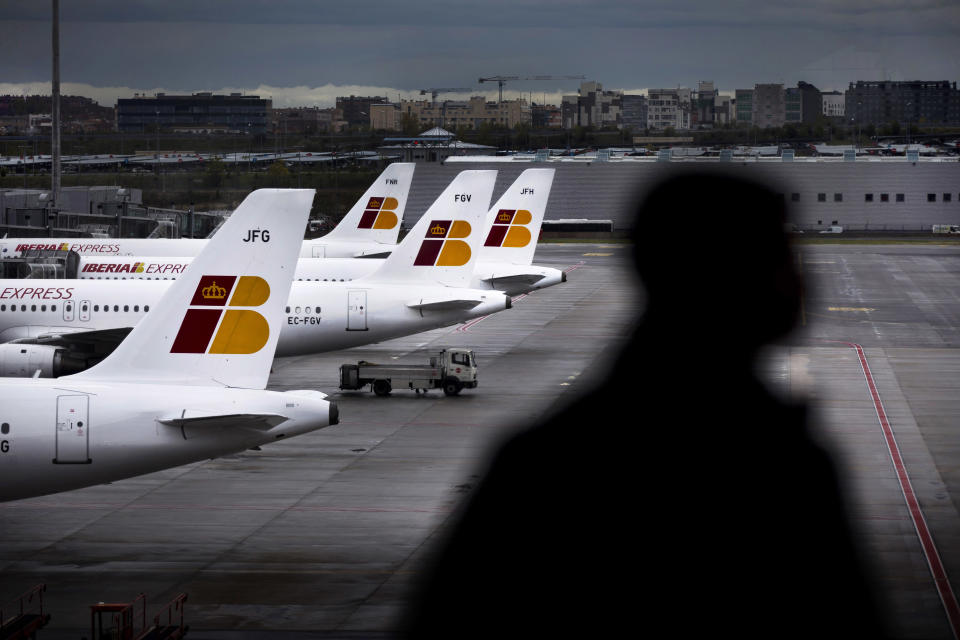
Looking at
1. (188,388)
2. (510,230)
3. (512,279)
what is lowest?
(188,388)

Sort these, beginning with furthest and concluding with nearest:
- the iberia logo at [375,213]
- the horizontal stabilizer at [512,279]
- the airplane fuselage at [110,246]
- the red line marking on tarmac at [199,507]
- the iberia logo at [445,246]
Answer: the iberia logo at [375,213] < the airplane fuselage at [110,246] < the horizontal stabilizer at [512,279] < the iberia logo at [445,246] < the red line marking on tarmac at [199,507]

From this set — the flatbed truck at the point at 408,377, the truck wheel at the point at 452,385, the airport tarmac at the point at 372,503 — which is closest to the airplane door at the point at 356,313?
the flatbed truck at the point at 408,377

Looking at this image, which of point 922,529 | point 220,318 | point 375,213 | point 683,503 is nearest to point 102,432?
point 220,318

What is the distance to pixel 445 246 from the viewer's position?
174 ft

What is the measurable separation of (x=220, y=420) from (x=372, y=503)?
8.48 m

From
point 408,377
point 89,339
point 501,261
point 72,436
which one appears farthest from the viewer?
point 501,261

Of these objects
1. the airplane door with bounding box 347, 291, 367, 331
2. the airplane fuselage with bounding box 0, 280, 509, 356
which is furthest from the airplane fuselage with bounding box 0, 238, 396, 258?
the airplane door with bounding box 347, 291, 367, 331

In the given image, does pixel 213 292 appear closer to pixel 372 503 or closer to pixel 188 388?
pixel 188 388

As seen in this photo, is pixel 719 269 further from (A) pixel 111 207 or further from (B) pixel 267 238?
(A) pixel 111 207

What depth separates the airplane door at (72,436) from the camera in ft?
75.8

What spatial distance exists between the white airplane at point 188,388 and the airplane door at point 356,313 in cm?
2420

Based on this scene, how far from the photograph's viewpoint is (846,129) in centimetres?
16788

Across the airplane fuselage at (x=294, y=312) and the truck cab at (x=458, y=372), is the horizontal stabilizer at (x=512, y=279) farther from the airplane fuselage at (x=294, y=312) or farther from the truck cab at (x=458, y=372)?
the truck cab at (x=458, y=372)

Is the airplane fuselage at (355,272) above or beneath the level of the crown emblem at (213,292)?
beneath
